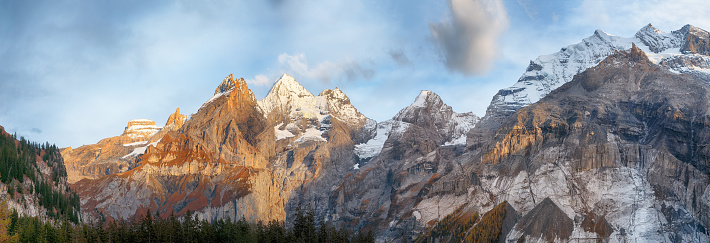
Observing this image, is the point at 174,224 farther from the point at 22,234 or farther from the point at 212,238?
the point at 22,234

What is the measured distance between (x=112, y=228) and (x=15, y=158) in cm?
5784

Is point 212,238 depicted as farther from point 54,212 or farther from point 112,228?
point 54,212

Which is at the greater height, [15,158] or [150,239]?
[15,158]

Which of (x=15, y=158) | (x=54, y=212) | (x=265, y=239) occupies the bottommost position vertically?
(x=265, y=239)

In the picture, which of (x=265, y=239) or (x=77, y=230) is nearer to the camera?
(x=77, y=230)

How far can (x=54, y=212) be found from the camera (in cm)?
19750

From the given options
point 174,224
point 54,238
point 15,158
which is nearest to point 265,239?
point 174,224

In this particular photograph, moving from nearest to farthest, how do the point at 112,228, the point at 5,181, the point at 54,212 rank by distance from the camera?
the point at 112,228, the point at 5,181, the point at 54,212

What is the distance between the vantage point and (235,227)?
18562 cm

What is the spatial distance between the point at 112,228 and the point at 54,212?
47.5 metres

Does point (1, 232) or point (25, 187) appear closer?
point (1, 232)

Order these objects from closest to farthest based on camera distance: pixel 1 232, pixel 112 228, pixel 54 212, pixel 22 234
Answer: pixel 1 232 → pixel 22 234 → pixel 112 228 → pixel 54 212

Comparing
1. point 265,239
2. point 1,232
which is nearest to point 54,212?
point 265,239

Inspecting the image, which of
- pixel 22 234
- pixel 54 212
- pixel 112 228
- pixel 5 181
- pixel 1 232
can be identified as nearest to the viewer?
pixel 1 232
